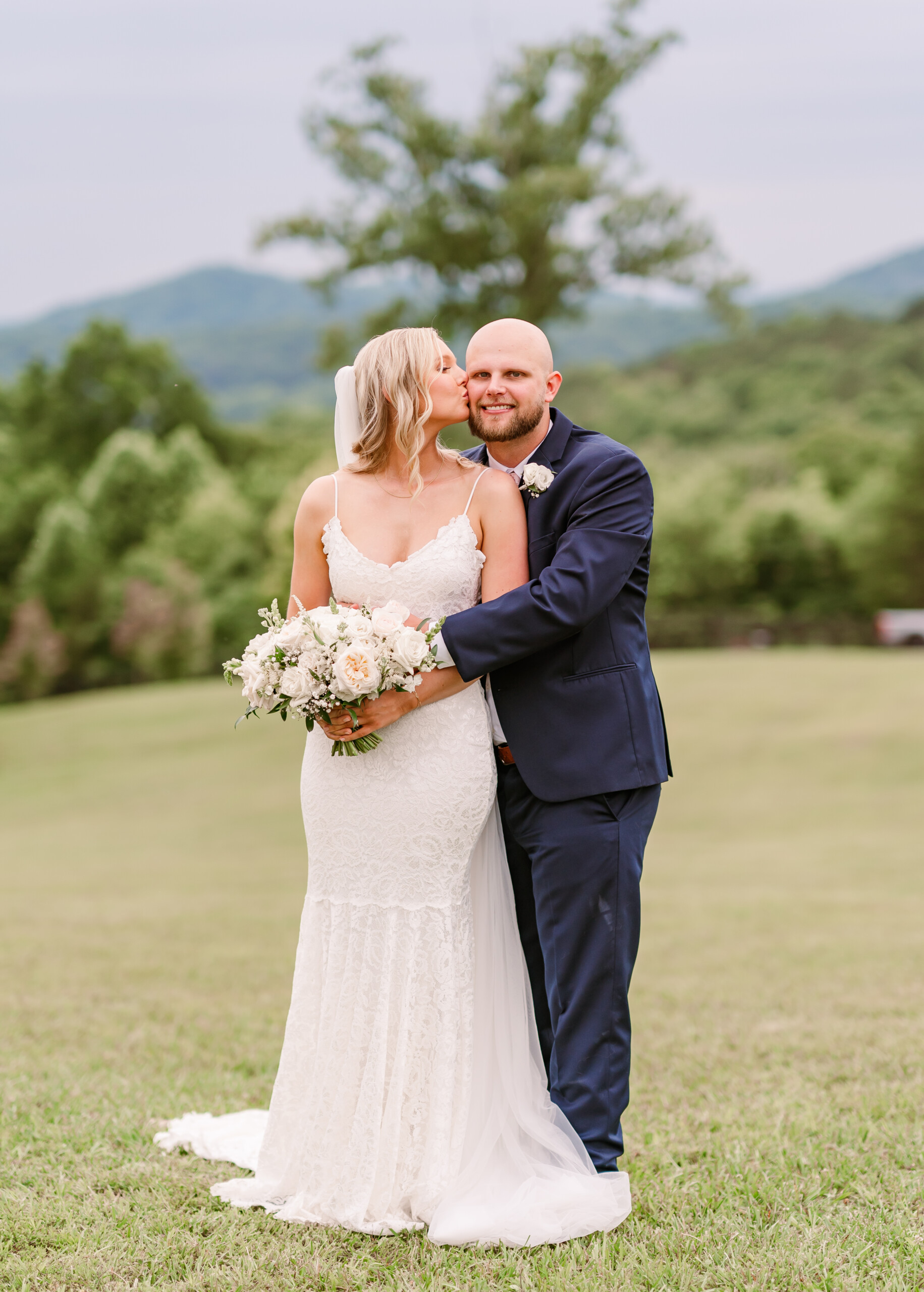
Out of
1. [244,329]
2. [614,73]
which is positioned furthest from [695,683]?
[244,329]

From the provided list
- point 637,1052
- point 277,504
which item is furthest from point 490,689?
point 277,504

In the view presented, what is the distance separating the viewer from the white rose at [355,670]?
3449mm

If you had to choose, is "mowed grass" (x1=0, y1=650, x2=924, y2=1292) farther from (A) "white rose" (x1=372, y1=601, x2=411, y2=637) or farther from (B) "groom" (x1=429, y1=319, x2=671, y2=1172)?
(A) "white rose" (x1=372, y1=601, x2=411, y2=637)

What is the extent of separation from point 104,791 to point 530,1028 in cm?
1938

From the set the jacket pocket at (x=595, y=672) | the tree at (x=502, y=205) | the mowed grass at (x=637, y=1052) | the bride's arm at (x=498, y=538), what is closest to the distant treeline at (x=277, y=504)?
the tree at (x=502, y=205)

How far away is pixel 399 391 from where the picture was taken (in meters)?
3.79

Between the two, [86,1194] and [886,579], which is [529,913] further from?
[886,579]

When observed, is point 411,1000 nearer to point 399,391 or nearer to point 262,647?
point 262,647

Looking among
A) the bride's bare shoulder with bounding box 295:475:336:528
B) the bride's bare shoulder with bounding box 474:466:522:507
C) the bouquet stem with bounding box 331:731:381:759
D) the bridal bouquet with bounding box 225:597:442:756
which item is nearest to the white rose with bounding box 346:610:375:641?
the bridal bouquet with bounding box 225:597:442:756

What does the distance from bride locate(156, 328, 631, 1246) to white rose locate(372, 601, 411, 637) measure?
8.9 inches

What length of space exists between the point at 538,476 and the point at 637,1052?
3347mm

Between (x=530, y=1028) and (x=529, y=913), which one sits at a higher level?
(x=529, y=913)

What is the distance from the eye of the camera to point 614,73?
2428cm

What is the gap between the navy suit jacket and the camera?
373cm
